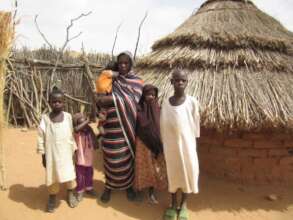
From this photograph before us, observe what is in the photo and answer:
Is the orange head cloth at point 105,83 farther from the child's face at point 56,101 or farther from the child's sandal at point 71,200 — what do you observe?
the child's sandal at point 71,200

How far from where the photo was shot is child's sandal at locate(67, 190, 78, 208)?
141 inches

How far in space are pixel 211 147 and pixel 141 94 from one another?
1.47 m

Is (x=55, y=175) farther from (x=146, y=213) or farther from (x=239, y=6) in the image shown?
(x=239, y=6)

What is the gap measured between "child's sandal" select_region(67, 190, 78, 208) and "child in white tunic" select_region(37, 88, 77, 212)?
0.18 m

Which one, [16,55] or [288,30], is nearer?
[288,30]

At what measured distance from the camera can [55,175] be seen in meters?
3.39

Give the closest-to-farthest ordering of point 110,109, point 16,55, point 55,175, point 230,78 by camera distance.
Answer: point 55,175, point 110,109, point 230,78, point 16,55

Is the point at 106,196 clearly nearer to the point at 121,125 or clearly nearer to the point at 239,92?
the point at 121,125

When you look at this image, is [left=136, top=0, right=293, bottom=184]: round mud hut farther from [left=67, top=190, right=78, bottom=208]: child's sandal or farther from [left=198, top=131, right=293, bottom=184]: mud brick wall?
[left=67, top=190, right=78, bottom=208]: child's sandal

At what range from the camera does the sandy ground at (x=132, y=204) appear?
3.49m

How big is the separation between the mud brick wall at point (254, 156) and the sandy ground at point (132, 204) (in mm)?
141

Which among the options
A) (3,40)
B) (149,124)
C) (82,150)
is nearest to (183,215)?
(149,124)

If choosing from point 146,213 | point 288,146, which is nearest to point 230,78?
Answer: point 288,146

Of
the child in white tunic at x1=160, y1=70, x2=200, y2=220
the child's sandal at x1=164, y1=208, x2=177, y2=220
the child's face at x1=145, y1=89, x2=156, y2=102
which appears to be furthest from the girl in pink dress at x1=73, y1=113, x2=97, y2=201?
the child's sandal at x1=164, y1=208, x2=177, y2=220
